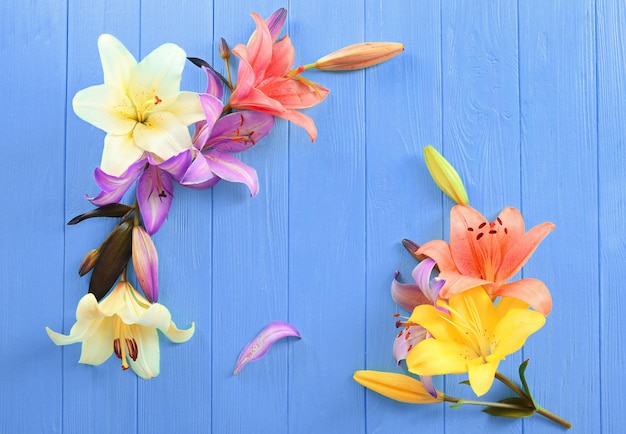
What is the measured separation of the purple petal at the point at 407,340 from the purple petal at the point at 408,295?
0.12 feet

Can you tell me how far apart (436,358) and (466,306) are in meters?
0.10

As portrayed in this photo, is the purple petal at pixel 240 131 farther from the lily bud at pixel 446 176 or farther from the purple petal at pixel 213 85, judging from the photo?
the lily bud at pixel 446 176

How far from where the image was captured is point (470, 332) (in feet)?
3.22

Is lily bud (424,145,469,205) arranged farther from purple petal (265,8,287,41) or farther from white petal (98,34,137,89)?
white petal (98,34,137,89)

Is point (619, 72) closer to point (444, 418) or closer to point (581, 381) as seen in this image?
point (581, 381)

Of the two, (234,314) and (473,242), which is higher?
(473,242)

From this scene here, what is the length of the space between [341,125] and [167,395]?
1.83 ft

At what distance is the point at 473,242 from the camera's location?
1018mm

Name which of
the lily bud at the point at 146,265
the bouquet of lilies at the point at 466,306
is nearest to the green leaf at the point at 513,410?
the bouquet of lilies at the point at 466,306

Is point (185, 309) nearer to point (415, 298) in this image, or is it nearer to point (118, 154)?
point (118, 154)

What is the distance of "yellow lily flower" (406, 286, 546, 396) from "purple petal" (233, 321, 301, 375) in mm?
219

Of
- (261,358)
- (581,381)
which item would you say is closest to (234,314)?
(261,358)

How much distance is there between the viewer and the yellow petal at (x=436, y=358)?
947mm

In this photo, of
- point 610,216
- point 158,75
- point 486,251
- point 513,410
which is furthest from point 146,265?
point 610,216
